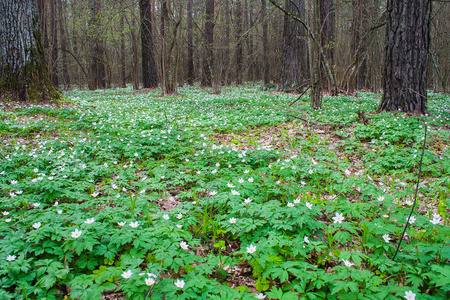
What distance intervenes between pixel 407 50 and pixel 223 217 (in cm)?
545

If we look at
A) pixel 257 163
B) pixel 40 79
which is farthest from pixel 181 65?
pixel 257 163

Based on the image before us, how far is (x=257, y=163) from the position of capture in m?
3.77

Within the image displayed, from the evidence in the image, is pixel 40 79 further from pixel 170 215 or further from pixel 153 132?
pixel 170 215

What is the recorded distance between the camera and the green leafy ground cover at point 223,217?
1.58m

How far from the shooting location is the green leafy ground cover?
1.58 m

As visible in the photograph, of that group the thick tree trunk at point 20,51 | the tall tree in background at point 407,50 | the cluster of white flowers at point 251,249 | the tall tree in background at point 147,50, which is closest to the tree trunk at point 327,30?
the tall tree in background at point 407,50

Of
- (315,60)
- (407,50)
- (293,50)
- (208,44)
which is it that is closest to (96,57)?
(208,44)

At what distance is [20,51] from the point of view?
7000 millimetres

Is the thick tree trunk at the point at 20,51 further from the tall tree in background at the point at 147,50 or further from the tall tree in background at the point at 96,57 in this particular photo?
the tall tree in background at the point at 96,57

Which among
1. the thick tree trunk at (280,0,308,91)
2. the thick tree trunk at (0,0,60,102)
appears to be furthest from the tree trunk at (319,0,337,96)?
the thick tree trunk at (0,0,60,102)

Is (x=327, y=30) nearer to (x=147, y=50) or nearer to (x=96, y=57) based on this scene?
(x=147, y=50)

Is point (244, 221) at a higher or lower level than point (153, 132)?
lower

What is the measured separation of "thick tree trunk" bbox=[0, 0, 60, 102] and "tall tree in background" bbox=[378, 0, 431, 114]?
8.88m

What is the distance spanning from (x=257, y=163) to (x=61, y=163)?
8.54 feet
